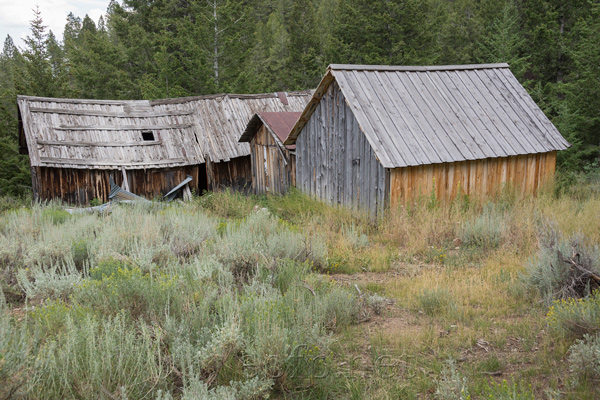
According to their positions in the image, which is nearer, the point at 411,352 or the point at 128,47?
the point at 411,352

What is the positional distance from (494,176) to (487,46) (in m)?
20.5

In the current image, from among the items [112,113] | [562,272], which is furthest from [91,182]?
[562,272]

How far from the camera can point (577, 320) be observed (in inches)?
162

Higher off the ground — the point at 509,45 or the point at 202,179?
the point at 509,45

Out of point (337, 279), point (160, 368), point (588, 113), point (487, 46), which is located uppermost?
point (487, 46)

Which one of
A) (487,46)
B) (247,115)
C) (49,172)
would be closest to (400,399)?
(49,172)

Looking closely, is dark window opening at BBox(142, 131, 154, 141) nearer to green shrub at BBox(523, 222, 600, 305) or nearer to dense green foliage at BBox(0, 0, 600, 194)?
dense green foliage at BBox(0, 0, 600, 194)

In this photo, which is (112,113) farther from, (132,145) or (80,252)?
(80,252)

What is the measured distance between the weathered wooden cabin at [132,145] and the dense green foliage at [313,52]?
5524 mm

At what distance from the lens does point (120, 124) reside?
58.5ft

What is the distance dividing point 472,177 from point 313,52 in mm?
22379

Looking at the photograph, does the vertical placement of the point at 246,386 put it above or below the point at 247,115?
below

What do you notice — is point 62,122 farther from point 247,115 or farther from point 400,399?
point 400,399

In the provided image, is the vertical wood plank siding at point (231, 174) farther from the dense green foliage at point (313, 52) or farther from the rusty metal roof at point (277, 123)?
the dense green foliage at point (313, 52)
